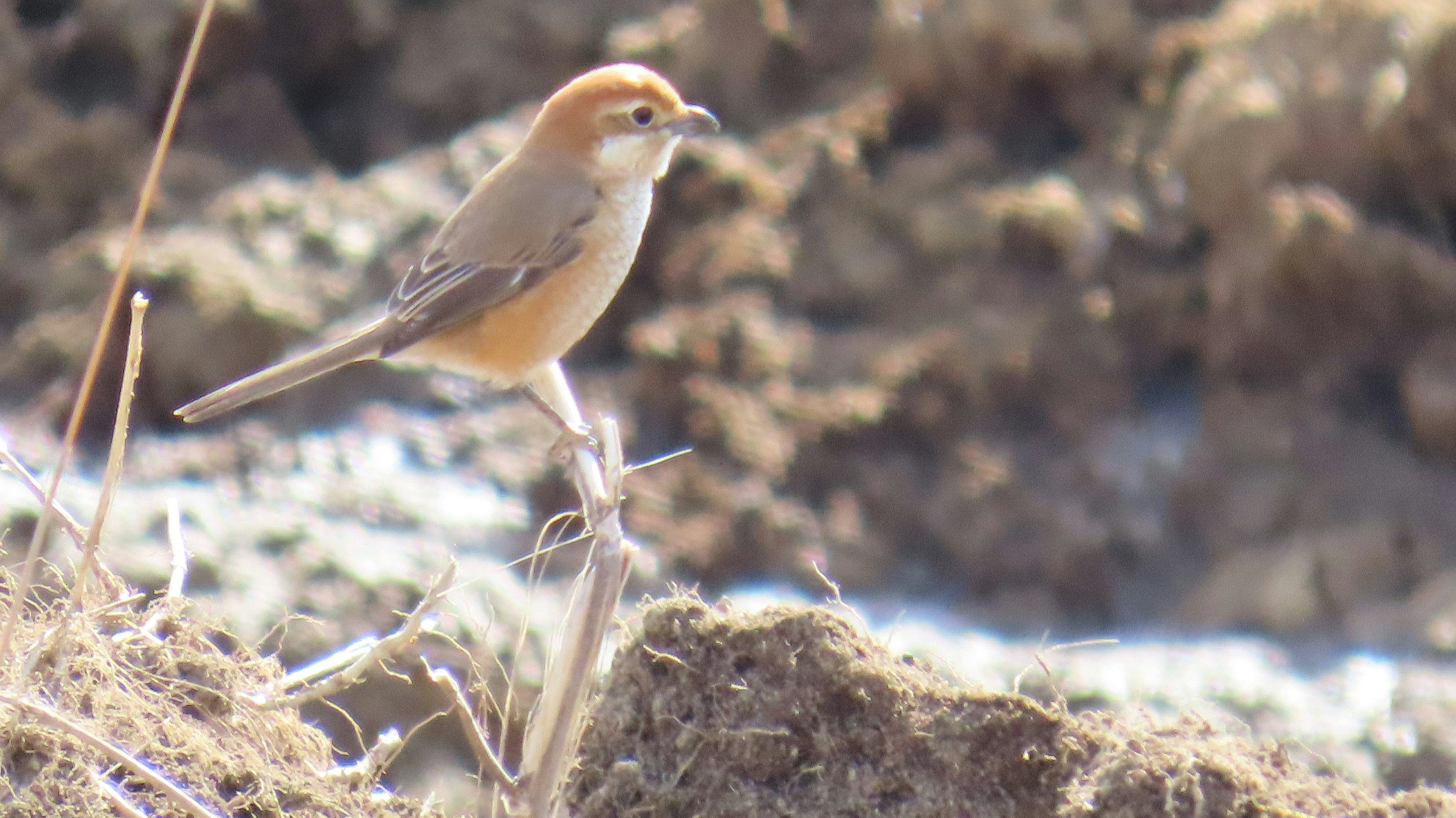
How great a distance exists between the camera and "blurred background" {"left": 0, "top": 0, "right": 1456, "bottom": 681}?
632 centimetres

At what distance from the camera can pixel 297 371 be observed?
3893 mm

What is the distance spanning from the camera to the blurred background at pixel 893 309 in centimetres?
632

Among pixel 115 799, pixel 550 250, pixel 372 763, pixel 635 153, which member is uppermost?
pixel 635 153

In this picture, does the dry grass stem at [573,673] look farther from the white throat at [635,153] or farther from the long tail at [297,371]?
the white throat at [635,153]

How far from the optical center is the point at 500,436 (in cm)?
663

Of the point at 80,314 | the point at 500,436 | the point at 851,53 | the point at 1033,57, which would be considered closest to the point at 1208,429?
the point at 1033,57

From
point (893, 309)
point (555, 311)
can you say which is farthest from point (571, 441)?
point (893, 309)

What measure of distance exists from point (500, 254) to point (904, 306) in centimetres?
301

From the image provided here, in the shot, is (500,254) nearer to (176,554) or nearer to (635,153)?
(635,153)

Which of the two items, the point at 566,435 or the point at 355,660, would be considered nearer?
the point at 355,660

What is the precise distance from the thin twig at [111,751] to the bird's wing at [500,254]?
193cm

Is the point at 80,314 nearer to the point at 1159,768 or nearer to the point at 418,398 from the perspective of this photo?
the point at 418,398

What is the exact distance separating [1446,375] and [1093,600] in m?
1.75

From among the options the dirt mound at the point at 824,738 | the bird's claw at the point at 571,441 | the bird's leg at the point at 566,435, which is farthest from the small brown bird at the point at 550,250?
the dirt mound at the point at 824,738
